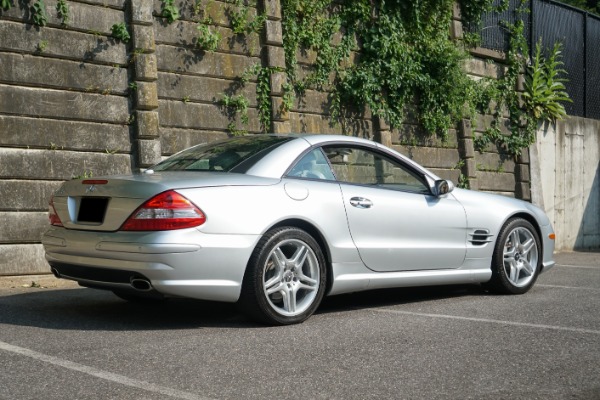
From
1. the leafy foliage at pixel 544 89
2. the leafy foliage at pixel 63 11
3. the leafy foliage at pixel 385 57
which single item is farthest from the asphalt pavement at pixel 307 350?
the leafy foliage at pixel 544 89

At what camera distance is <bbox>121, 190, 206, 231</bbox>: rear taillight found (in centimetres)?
540

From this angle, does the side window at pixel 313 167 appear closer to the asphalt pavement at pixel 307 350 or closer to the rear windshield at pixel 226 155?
the rear windshield at pixel 226 155

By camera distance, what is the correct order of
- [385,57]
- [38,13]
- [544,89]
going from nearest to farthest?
[38,13], [385,57], [544,89]

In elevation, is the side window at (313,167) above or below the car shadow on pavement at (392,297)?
above

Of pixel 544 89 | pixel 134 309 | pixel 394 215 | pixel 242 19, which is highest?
pixel 242 19

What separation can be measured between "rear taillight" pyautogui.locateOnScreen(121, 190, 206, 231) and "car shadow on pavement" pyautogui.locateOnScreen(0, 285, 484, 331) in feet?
2.34

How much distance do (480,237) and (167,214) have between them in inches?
123

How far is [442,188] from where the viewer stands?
7.04 m

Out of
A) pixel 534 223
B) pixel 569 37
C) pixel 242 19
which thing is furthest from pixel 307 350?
pixel 569 37

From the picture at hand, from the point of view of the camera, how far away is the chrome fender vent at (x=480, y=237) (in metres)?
7.37

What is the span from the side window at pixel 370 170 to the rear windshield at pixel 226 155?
0.44 m

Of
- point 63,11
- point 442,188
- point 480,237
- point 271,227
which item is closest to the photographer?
point 271,227

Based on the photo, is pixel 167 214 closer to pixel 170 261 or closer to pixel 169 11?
pixel 170 261

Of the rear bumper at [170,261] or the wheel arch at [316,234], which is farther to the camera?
the wheel arch at [316,234]
